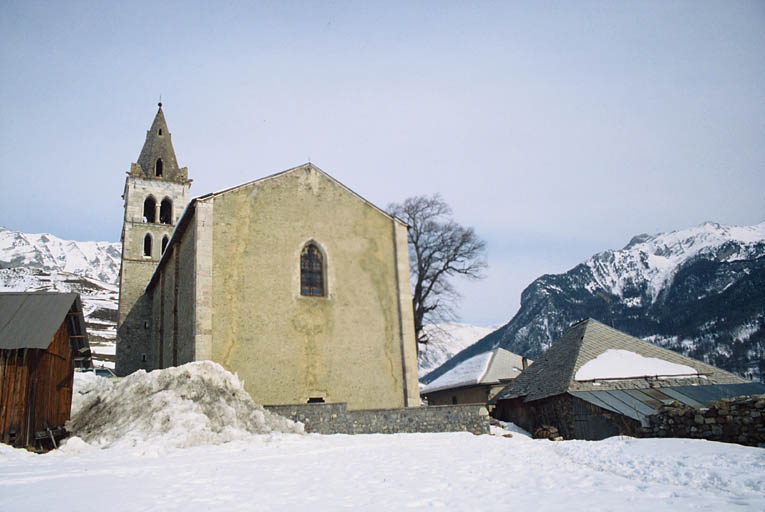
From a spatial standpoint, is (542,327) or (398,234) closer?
(398,234)

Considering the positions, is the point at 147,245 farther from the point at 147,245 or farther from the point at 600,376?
the point at 600,376

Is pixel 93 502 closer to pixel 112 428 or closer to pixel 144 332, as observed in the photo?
pixel 112 428

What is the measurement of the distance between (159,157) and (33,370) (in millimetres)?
27212

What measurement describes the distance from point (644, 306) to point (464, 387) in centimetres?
10035

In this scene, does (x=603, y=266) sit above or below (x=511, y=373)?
above

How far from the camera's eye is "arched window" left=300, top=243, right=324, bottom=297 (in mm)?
19812

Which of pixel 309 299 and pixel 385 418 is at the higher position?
pixel 309 299

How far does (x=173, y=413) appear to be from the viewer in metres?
13.8

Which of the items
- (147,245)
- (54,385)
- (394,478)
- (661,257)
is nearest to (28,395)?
(54,385)

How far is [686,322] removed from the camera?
9144cm

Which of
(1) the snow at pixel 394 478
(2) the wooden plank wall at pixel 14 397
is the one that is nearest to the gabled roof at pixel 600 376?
(1) the snow at pixel 394 478

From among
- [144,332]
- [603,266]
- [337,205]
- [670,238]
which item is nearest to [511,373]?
[337,205]

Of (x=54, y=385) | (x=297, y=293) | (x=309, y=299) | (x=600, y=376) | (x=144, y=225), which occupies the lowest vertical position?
(x=600, y=376)

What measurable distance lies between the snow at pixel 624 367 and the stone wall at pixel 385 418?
6666 millimetres
